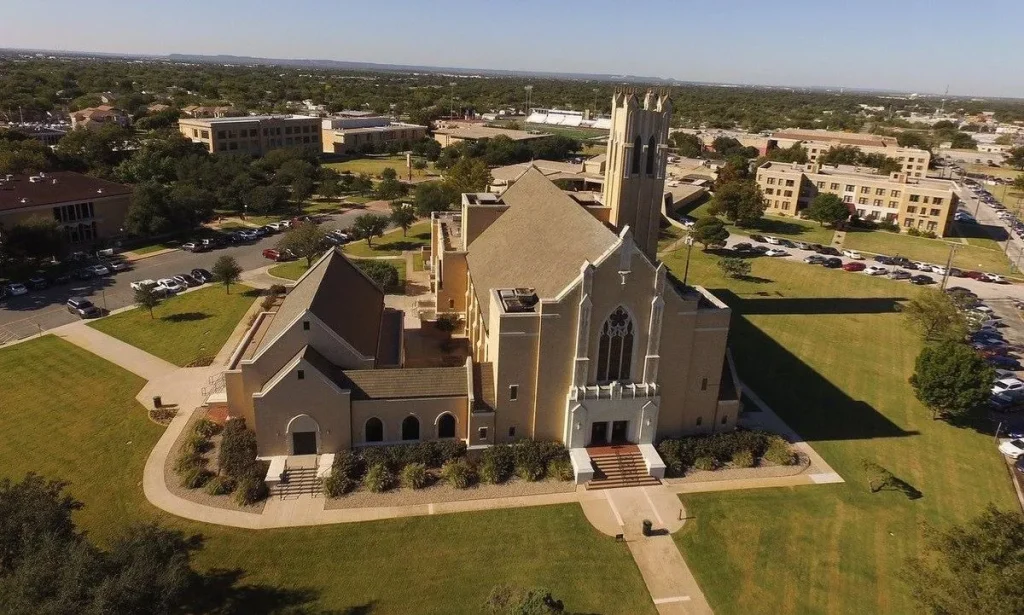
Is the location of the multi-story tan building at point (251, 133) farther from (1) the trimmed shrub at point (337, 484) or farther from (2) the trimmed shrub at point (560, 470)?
(2) the trimmed shrub at point (560, 470)

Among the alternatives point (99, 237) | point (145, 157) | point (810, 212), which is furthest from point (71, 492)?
point (810, 212)

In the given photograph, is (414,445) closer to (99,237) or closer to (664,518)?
(664,518)

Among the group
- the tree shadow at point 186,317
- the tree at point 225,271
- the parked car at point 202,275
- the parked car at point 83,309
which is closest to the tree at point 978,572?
the tree shadow at point 186,317

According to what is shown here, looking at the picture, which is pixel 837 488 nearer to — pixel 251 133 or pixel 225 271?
pixel 225 271

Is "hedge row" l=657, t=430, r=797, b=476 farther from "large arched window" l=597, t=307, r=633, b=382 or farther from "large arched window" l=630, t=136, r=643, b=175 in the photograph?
"large arched window" l=630, t=136, r=643, b=175

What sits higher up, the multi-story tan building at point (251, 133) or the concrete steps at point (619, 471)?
the multi-story tan building at point (251, 133)
